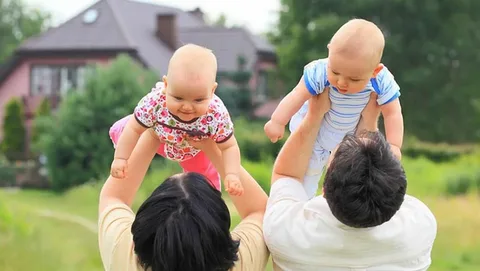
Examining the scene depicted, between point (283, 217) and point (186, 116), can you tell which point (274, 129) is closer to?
point (186, 116)

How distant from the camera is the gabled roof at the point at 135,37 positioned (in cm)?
3012

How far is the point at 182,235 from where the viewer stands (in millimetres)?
1960

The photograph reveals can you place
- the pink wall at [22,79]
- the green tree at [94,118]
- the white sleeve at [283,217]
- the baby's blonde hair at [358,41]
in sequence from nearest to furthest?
the white sleeve at [283,217] → the baby's blonde hair at [358,41] → the green tree at [94,118] → the pink wall at [22,79]

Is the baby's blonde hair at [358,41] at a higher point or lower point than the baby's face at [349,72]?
higher

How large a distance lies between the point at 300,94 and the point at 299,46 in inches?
1048

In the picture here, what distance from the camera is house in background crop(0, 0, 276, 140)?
3012 cm

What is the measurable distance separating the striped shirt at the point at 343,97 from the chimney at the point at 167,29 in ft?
Answer: 99.3

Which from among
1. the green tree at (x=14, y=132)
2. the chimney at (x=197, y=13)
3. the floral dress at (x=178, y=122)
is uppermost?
the floral dress at (x=178, y=122)

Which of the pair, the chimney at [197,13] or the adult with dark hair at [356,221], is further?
the chimney at [197,13]

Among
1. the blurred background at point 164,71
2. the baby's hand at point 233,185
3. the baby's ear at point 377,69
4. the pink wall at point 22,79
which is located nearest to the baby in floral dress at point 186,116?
the baby's hand at point 233,185

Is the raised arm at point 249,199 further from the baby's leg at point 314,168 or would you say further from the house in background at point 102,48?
the house in background at point 102,48

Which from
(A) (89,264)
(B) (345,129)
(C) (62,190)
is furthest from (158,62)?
(B) (345,129)

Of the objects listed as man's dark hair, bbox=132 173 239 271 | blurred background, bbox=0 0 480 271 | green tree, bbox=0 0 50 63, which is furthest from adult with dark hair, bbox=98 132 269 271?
green tree, bbox=0 0 50 63

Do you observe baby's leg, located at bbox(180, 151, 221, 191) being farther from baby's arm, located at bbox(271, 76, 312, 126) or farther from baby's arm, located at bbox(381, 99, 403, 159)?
baby's arm, located at bbox(381, 99, 403, 159)
